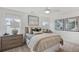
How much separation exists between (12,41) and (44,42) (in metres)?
0.77

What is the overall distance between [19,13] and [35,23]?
0.44 m

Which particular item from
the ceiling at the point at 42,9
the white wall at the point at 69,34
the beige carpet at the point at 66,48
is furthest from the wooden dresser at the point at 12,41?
the white wall at the point at 69,34

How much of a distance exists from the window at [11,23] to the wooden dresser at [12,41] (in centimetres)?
15

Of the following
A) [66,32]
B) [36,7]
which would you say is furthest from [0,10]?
[66,32]

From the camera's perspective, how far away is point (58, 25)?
203 centimetres

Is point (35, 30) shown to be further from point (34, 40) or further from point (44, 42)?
point (44, 42)

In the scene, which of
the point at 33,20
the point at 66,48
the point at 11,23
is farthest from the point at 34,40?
the point at 66,48

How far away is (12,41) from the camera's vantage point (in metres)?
1.94

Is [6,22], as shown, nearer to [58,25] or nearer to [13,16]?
[13,16]

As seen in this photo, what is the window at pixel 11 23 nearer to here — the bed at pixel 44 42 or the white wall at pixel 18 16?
the white wall at pixel 18 16

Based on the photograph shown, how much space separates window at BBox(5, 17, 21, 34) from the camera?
1.80 m

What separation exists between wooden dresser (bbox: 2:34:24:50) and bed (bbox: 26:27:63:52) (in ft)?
0.63

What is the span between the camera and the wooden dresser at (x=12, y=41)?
73.3 inches
